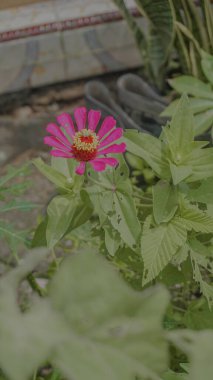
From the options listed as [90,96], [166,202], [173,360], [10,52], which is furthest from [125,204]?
[10,52]

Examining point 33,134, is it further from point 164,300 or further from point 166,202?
point 164,300

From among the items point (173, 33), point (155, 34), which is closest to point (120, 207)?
point (173, 33)

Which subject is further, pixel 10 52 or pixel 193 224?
pixel 10 52

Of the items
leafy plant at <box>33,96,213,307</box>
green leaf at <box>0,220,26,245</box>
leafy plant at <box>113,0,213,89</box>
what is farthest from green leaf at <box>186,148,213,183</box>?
leafy plant at <box>113,0,213,89</box>

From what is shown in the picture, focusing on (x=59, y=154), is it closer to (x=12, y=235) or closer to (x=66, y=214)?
(x=66, y=214)

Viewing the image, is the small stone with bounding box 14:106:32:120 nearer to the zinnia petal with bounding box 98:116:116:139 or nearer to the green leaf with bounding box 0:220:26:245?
the green leaf with bounding box 0:220:26:245

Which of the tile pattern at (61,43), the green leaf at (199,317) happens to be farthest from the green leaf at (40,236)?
the tile pattern at (61,43)
